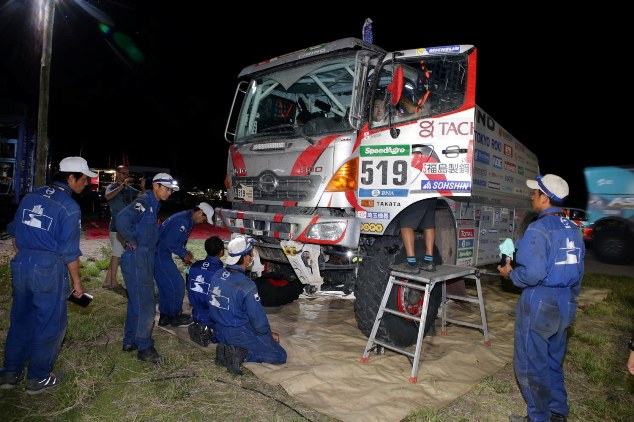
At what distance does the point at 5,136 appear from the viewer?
43.9 ft

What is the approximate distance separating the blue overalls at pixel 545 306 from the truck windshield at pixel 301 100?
2.20 meters

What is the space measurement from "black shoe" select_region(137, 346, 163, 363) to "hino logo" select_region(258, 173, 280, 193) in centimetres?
203

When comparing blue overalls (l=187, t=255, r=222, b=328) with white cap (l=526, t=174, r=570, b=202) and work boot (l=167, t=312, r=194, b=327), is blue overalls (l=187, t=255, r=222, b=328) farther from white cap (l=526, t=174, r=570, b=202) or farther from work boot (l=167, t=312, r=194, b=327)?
white cap (l=526, t=174, r=570, b=202)

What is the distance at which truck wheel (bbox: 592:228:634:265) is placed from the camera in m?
11.7

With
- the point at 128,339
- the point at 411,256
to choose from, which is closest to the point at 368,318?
the point at 411,256

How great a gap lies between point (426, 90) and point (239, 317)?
2880 mm

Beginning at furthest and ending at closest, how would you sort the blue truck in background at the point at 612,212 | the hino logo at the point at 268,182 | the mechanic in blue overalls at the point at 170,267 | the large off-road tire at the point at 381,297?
the blue truck in background at the point at 612,212
the mechanic in blue overalls at the point at 170,267
the hino logo at the point at 268,182
the large off-road tire at the point at 381,297

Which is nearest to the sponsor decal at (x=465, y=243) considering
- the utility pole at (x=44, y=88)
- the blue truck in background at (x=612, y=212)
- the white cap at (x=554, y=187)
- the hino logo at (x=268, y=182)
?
the white cap at (x=554, y=187)

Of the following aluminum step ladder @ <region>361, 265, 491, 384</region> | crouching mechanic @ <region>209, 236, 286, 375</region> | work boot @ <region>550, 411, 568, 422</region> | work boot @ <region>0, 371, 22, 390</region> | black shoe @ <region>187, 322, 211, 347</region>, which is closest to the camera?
work boot @ <region>550, 411, 568, 422</region>

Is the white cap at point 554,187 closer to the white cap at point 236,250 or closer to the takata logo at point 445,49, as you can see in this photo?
the takata logo at point 445,49

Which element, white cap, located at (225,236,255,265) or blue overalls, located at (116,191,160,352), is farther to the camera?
blue overalls, located at (116,191,160,352)

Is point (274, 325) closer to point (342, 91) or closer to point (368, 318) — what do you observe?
point (368, 318)

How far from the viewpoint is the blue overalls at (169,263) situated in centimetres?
500

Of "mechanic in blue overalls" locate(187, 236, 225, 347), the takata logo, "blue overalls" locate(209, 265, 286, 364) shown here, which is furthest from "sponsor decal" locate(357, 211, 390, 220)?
the takata logo
